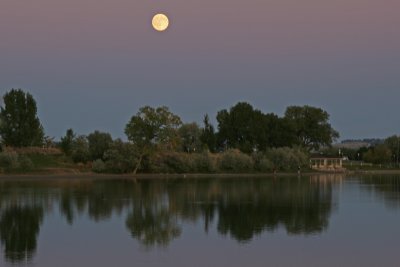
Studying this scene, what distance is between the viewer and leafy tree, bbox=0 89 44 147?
98000mm

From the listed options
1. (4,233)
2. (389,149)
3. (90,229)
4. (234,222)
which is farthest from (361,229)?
(389,149)

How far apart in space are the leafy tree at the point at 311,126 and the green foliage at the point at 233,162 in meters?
36.6

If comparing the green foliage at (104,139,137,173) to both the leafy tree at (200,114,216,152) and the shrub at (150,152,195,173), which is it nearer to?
the shrub at (150,152,195,173)

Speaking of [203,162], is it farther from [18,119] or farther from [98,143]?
[18,119]

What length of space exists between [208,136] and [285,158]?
2011 centimetres

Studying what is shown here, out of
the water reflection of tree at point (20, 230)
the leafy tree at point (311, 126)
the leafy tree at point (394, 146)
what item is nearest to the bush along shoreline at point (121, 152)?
the leafy tree at point (311, 126)

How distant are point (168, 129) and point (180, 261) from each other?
75933 mm

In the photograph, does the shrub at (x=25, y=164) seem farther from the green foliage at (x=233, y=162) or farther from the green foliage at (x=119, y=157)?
the green foliage at (x=233, y=162)

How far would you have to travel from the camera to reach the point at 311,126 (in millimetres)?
148000

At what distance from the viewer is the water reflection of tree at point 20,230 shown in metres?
25.9

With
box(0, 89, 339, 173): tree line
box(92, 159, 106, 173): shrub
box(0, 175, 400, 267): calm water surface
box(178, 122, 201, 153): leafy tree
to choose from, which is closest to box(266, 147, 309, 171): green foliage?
box(0, 89, 339, 173): tree line

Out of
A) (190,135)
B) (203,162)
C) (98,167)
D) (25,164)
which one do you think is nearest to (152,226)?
(25,164)

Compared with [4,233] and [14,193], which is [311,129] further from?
[4,233]

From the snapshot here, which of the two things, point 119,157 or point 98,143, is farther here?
point 98,143
